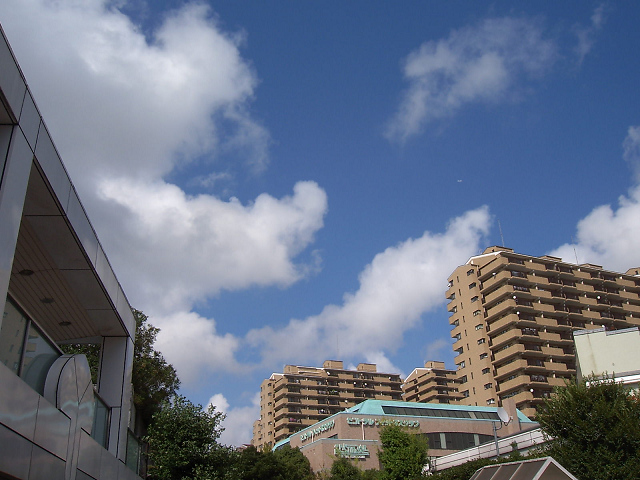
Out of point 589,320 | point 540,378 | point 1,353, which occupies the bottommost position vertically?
point 1,353

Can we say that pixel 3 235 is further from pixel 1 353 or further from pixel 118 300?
pixel 118 300

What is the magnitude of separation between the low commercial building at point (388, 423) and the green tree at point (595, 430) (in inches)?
1642

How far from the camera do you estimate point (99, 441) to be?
607 inches

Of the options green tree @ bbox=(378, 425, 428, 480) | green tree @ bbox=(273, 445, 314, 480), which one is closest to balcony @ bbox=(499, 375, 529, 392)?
green tree @ bbox=(273, 445, 314, 480)

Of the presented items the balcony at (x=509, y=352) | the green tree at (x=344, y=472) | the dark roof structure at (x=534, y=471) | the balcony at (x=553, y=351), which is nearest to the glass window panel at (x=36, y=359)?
the dark roof structure at (x=534, y=471)

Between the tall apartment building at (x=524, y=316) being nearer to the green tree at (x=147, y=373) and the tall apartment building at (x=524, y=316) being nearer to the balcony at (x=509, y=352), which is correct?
the balcony at (x=509, y=352)

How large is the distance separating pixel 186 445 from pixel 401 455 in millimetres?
21187

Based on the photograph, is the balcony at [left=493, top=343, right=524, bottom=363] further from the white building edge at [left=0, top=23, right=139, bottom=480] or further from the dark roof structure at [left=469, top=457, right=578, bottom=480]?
the dark roof structure at [left=469, top=457, right=578, bottom=480]

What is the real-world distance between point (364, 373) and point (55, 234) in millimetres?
131863

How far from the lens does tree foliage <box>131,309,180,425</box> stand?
4003cm

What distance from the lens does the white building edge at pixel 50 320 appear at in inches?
348

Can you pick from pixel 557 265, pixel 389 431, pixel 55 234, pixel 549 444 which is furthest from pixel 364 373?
pixel 55 234

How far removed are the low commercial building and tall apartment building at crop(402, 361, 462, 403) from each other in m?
59.6

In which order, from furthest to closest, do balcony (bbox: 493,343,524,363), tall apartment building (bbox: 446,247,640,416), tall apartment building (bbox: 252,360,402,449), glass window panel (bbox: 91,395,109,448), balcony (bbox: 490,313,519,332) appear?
tall apartment building (bbox: 252,360,402,449)
balcony (bbox: 490,313,519,332)
tall apartment building (bbox: 446,247,640,416)
balcony (bbox: 493,343,524,363)
glass window panel (bbox: 91,395,109,448)
